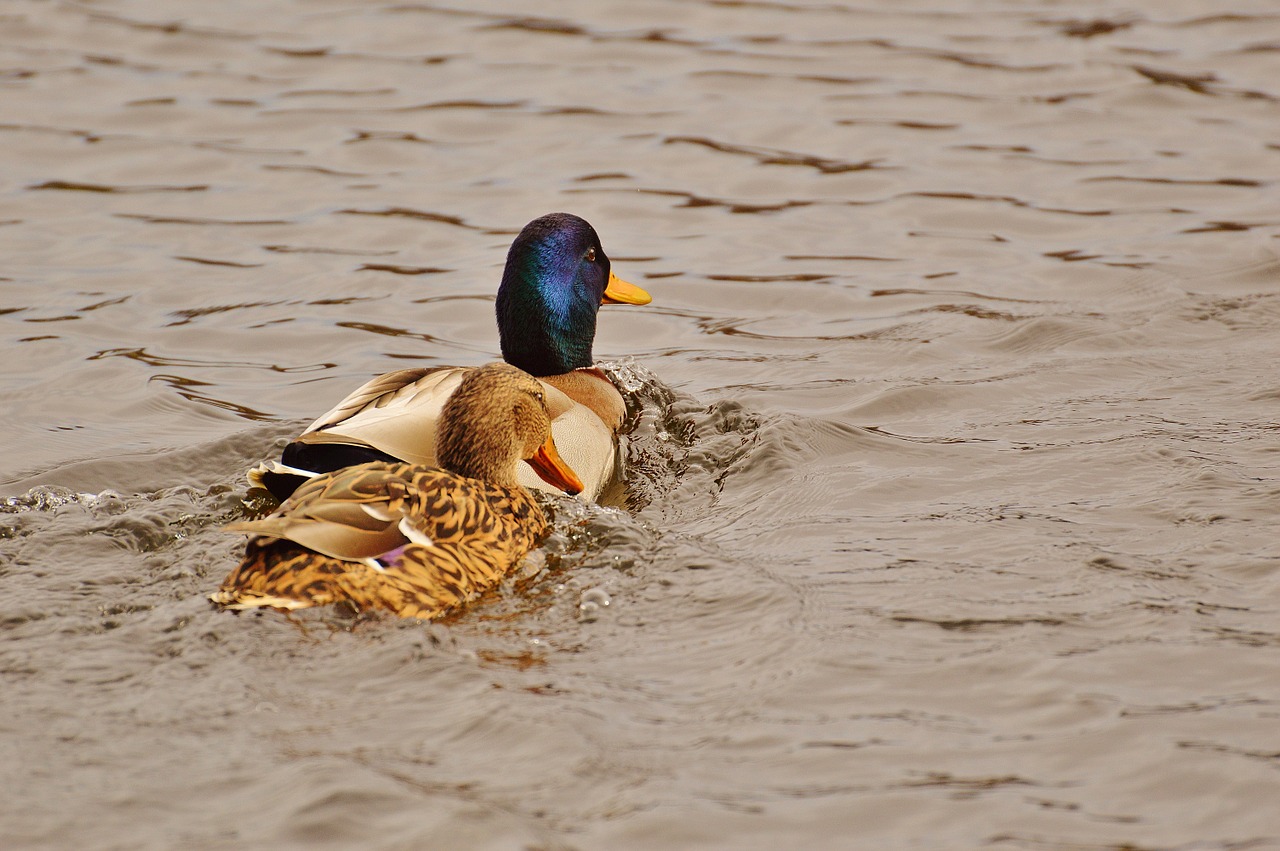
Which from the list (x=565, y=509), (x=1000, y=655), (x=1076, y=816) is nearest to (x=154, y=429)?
(x=565, y=509)

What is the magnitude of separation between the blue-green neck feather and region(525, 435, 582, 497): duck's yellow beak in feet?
4.11

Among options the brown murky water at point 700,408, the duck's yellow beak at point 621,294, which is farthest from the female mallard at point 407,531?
the duck's yellow beak at point 621,294

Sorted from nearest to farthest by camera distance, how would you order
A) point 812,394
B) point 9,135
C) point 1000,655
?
point 1000,655 < point 812,394 < point 9,135

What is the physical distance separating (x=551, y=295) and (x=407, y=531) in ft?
8.11

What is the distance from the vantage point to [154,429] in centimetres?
752

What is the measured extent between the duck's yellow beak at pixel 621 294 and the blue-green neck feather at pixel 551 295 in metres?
0.22

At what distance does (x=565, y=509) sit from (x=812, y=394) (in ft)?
7.06

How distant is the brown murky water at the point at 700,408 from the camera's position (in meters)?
4.21

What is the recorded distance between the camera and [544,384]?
736cm

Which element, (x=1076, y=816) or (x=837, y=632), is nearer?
(x=1076, y=816)

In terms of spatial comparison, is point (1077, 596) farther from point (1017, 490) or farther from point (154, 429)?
point (154, 429)

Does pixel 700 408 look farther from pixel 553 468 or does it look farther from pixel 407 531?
pixel 407 531

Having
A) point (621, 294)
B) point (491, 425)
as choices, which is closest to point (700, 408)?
point (621, 294)

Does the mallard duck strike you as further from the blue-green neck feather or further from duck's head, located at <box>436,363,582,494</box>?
duck's head, located at <box>436,363,582,494</box>
